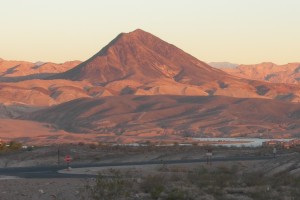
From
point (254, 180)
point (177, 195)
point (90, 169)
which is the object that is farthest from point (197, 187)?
point (90, 169)

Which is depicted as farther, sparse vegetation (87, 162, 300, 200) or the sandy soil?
the sandy soil

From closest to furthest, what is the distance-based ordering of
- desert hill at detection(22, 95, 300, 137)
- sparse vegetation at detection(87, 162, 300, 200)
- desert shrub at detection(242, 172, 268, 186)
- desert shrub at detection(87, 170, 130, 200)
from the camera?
desert shrub at detection(87, 170, 130, 200) → sparse vegetation at detection(87, 162, 300, 200) → desert shrub at detection(242, 172, 268, 186) → desert hill at detection(22, 95, 300, 137)

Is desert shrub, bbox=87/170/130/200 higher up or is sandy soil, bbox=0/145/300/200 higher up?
desert shrub, bbox=87/170/130/200

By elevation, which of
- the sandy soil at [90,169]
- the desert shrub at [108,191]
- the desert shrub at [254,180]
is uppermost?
the desert shrub at [108,191]

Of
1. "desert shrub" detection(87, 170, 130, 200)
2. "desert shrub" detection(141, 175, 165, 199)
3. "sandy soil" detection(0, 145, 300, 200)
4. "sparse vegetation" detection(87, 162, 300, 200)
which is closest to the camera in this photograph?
"desert shrub" detection(87, 170, 130, 200)

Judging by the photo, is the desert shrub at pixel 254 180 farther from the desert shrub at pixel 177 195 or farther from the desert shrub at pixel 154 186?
the desert shrub at pixel 177 195

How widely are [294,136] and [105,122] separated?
4601 cm

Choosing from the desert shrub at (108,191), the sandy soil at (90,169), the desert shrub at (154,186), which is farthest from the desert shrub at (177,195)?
the desert shrub at (108,191)

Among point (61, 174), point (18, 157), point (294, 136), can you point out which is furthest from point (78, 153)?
point (294, 136)

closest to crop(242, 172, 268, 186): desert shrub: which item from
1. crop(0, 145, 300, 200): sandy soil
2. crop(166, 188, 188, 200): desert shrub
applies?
crop(0, 145, 300, 200): sandy soil

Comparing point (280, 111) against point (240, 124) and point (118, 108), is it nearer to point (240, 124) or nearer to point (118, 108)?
point (240, 124)

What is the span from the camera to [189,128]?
551 feet

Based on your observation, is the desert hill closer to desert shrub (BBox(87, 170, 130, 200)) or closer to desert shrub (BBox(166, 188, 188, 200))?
desert shrub (BBox(166, 188, 188, 200))

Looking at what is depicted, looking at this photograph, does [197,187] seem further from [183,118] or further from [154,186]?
[183,118]
